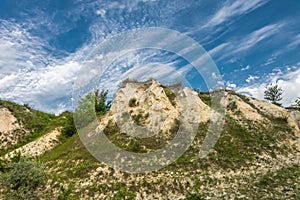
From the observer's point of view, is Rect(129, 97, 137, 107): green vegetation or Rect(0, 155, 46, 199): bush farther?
Rect(129, 97, 137, 107): green vegetation

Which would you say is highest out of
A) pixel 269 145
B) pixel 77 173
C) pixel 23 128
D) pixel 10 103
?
pixel 10 103

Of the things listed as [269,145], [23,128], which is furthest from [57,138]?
[269,145]

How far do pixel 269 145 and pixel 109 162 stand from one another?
17410 millimetres

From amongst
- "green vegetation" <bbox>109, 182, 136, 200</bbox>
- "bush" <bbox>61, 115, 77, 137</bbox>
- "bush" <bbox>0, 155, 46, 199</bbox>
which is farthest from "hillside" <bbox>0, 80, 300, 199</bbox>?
"bush" <bbox>0, 155, 46, 199</bbox>

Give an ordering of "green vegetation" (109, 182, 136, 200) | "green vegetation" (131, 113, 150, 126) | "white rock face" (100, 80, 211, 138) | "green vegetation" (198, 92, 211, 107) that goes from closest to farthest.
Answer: "green vegetation" (109, 182, 136, 200) → "white rock face" (100, 80, 211, 138) → "green vegetation" (131, 113, 150, 126) → "green vegetation" (198, 92, 211, 107)

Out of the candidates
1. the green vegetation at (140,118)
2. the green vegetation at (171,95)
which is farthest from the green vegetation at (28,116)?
the green vegetation at (171,95)

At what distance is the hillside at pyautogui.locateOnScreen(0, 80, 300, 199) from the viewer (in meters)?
19.4

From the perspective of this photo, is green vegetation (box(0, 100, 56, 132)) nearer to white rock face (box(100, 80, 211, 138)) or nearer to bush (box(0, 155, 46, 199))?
white rock face (box(100, 80, 211, 138))

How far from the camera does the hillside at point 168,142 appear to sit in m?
19.4

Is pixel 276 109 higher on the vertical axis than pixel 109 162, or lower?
higher

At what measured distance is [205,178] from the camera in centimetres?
2084

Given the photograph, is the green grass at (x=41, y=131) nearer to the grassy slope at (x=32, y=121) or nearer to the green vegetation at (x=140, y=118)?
the grassy slope at (x=32, y=121)

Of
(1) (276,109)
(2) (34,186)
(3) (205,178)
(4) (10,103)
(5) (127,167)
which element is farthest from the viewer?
(4) (10,103)

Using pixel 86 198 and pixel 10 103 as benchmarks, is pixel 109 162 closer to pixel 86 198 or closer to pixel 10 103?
pixel 86 198
